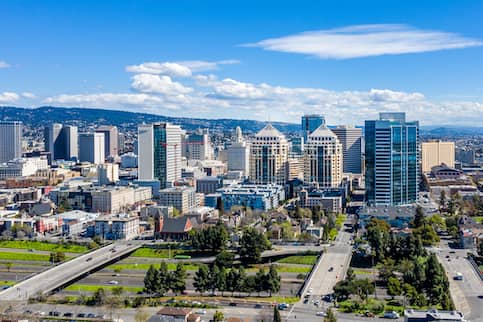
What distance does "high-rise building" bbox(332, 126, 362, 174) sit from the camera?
99438 millimetres

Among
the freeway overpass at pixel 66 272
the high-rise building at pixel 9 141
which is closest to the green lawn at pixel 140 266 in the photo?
the freeway overpass at pixel 66 272

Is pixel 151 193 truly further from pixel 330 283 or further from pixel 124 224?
pixel 330 283

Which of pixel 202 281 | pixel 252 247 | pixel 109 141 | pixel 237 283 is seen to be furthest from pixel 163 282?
pixel 109 141

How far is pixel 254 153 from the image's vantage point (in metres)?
72.2

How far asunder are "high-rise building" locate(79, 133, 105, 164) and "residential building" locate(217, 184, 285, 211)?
175 feet

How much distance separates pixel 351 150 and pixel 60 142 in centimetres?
5598

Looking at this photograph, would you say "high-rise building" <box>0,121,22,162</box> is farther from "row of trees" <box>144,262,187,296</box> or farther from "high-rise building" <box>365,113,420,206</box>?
"row of trees" <box>144,262,187,296</box>

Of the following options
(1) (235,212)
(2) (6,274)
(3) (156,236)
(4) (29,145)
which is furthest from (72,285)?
(4) (29,145)

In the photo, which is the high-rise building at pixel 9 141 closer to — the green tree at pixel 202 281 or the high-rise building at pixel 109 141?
the high-rise building at pixel 109 141

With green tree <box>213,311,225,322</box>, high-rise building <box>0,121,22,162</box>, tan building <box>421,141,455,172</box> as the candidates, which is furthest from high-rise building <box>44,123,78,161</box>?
green tree <box>213,311,225,322</box>

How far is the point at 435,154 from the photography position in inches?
4080

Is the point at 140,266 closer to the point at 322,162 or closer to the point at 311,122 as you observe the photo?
the point at 322,162

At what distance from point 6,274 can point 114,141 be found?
298 feet

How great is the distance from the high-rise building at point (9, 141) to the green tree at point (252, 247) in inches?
3004
